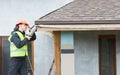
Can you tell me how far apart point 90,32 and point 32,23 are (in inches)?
87.1

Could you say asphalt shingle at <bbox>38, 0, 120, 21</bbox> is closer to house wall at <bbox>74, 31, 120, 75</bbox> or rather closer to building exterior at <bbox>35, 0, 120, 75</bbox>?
building exterior at <bbox>35, 0, 120, 75</bbox>

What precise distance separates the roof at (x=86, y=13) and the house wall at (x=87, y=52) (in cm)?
58

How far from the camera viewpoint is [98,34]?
1157 cm

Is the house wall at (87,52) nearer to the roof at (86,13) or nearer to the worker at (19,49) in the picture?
the roof at (86,13)

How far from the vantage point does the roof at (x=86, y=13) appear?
10602 millimetres

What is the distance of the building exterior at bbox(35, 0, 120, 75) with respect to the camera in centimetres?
1053

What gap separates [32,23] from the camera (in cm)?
1298

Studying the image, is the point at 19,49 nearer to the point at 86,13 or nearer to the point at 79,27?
the point at 79,27

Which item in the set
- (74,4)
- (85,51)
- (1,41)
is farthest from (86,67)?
(1,41)

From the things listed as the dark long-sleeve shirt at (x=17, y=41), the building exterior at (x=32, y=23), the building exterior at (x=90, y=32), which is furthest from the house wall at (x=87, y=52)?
the dark long-sleeve shirt at (x=17, y=41)

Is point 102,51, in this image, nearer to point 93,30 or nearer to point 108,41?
point 108,41

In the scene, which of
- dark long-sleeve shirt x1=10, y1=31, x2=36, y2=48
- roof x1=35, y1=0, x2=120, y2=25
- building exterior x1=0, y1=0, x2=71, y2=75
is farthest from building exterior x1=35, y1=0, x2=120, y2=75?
building exterior x1=0, y1=0, x2=71, y2=75

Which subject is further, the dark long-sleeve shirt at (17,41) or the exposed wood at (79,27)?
the exposed wood at (79,27)

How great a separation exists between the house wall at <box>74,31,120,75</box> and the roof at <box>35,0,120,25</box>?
0.58 meters
